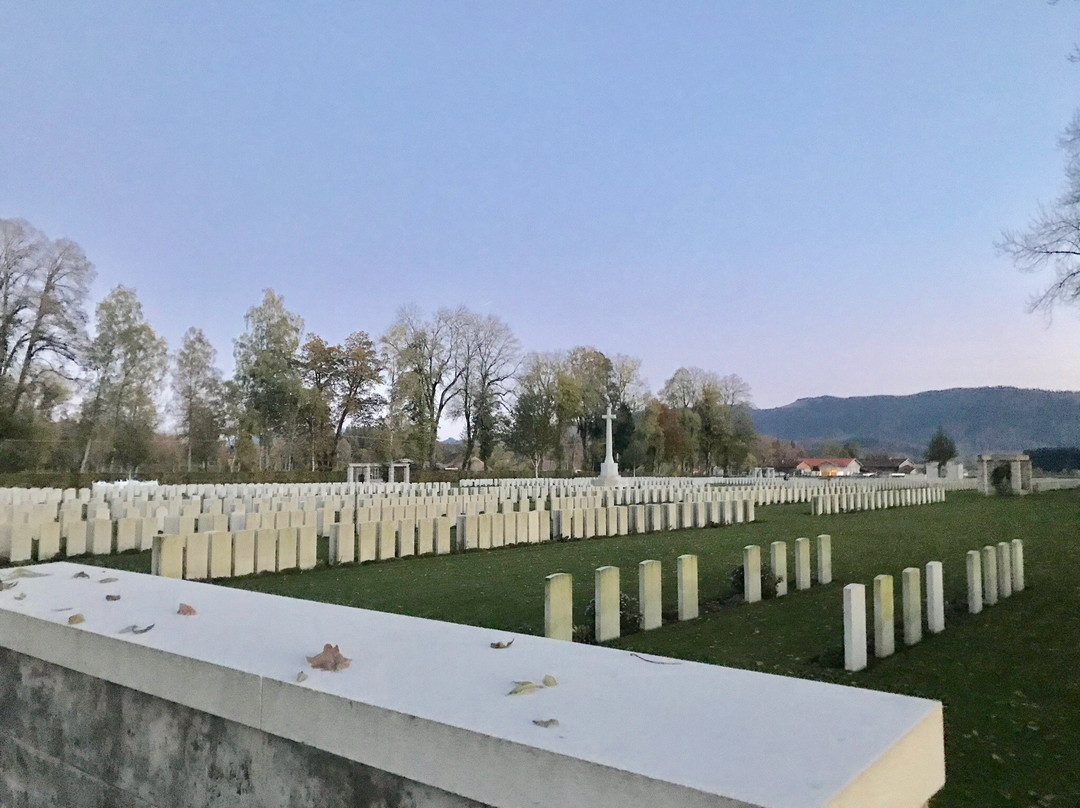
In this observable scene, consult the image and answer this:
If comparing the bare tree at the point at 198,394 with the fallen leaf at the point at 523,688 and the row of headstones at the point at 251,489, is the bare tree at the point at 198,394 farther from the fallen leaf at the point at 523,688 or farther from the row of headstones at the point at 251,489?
the fallen leaf at the point at 523,688

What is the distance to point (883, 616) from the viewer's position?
5285 mm

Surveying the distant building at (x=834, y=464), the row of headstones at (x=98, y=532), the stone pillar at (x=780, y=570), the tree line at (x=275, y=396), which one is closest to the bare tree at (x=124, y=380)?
the tree line at (x=275, y=396)

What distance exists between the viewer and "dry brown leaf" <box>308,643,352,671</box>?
6.39 ft

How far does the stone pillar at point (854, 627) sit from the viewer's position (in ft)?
15.7

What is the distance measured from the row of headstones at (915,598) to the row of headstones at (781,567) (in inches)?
56.7

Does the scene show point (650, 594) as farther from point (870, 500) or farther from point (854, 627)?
point (870, 500)

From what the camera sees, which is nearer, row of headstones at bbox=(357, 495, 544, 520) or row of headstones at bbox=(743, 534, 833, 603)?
row of headstones at bbox=(743, 534, 833, 603)

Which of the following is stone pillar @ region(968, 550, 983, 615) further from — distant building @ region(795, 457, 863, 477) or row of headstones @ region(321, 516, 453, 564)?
distant building @ region(795, 457, 863, 477)

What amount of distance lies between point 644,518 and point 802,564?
7.29 m

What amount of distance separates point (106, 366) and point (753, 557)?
140 ft

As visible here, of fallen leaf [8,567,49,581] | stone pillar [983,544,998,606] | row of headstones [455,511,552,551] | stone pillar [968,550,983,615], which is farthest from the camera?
row of headstones [455,511,552,551]

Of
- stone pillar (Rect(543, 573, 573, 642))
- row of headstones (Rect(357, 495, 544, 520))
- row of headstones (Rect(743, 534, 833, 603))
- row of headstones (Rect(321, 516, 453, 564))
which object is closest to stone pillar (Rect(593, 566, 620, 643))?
stone pillar (Rect(543, 573, 573, 642))

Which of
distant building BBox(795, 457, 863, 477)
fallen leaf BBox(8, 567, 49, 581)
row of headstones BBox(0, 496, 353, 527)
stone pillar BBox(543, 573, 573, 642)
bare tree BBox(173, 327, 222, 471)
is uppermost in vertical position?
bare tree BBox(173, 327, 222, 471)

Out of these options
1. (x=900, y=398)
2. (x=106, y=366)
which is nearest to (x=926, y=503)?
(x=106, y=366)
